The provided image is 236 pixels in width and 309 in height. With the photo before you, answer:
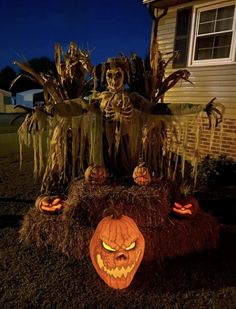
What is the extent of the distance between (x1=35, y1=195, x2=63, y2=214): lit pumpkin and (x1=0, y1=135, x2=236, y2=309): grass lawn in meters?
0.42

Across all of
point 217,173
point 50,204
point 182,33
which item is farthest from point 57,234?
point 182,33

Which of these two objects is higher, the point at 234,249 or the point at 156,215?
the point at 156,215

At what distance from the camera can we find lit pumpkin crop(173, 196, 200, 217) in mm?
3178

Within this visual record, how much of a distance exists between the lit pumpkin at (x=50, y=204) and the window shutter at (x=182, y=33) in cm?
537

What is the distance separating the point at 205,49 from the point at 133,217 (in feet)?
18.3

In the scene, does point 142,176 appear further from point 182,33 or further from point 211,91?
point 182,33

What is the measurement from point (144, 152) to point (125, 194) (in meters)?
0.74

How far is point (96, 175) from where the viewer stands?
10.7 ft

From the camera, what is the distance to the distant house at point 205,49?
6.34 meters

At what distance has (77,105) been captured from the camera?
298cm

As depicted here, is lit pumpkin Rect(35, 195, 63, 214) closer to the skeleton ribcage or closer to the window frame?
the skeleton ribcage

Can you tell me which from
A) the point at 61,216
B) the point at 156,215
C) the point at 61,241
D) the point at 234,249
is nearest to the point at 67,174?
the point at 61,216

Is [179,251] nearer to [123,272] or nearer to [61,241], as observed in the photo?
[123,272]

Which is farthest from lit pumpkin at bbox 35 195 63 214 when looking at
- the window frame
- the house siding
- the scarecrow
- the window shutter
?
the window shutter
